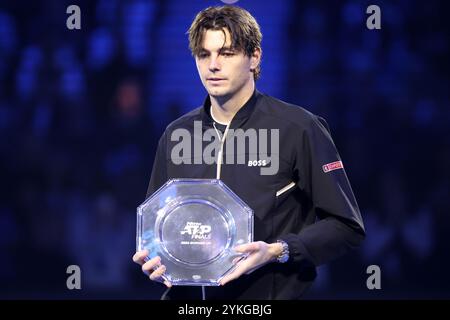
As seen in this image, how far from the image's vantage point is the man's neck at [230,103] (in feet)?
7.22

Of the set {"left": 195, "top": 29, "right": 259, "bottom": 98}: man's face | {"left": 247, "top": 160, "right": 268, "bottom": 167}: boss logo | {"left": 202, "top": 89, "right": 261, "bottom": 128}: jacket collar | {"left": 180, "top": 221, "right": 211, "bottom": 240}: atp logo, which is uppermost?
{"left": 195, "top": 29, "right": 259, "bottom": 98}: man's face

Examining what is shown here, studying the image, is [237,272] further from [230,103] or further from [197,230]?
[230,103]

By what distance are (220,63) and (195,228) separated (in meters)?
0.48

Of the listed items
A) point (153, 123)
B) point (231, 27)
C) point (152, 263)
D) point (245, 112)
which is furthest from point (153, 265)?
point (153, 123)

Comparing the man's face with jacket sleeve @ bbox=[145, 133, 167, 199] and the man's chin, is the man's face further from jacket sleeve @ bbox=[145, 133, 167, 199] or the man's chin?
jacket sleeve @ bbox=[145, 133, 167, 199]

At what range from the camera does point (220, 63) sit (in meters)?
2.12

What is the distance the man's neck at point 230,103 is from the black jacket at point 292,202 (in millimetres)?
28

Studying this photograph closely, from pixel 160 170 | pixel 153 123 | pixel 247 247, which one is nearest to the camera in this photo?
pixel 247 247

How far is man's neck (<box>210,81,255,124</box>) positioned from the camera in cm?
220

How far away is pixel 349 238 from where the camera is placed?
6.93 feet

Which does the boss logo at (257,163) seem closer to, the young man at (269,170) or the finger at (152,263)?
the young man at (269,170)

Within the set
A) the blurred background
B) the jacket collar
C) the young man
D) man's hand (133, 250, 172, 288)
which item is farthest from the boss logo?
the blurred background

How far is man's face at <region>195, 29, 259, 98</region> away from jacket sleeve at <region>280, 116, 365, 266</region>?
240 mm

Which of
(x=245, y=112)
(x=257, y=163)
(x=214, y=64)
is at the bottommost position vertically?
(x=257, y=163)
